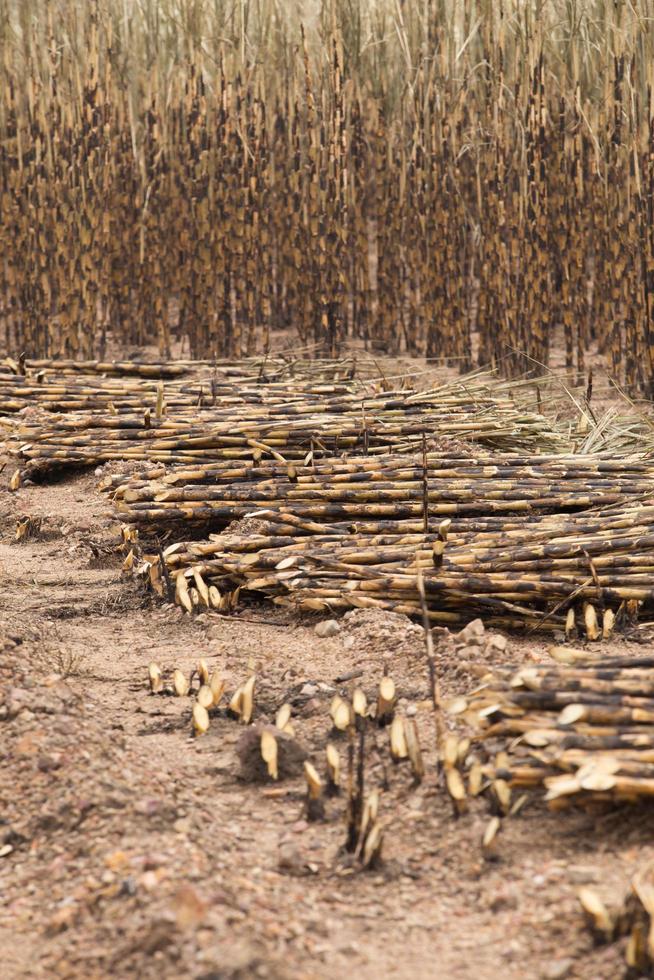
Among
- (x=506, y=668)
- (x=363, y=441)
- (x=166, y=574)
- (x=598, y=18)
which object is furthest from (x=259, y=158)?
(x=506, y=668)

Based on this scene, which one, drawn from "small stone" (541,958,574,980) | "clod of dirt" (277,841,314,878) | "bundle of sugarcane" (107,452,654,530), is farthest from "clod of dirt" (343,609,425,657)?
"small stone" (541,958,574,980)

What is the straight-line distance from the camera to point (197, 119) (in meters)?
5.64

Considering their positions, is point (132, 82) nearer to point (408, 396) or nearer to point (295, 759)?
point (408, 396)

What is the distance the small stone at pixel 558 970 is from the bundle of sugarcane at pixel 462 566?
1102 millimetres

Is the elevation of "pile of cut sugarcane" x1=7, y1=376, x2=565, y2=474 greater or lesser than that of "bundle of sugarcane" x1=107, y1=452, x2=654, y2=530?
greater

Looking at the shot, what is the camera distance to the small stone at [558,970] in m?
1.48

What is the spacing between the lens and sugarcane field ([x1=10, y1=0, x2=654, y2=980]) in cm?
170

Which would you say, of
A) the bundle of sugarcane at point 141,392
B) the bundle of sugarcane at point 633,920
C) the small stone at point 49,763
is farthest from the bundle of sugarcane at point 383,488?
the bundle of sugarcane at point 633,920

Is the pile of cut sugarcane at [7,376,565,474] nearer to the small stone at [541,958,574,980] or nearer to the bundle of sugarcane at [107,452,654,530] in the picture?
the bundle of sugarcane at [107,452,654,530]

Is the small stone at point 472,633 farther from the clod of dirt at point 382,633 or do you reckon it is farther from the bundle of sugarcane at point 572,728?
the bundle of sugarcane at point 572,728

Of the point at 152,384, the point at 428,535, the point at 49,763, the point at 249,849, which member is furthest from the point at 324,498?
the point at 152,384

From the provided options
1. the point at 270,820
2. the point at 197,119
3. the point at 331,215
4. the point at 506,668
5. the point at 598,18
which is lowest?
the point at 270,820

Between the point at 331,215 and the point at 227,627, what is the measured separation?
320 centimetres

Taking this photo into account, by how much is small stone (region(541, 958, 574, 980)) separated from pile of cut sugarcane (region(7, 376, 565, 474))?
6.40 feet
